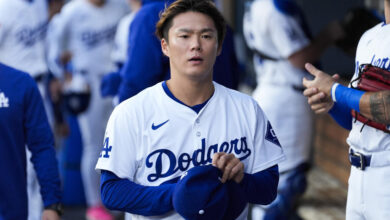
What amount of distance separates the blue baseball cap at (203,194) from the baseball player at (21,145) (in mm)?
952

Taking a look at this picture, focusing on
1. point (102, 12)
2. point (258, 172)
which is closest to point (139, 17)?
point (258, 172)

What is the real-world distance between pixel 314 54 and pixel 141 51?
1470 mm

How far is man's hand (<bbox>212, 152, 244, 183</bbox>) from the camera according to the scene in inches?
80.6

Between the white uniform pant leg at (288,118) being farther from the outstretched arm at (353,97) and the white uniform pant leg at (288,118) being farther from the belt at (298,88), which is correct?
the outstretched arm at (353,97)

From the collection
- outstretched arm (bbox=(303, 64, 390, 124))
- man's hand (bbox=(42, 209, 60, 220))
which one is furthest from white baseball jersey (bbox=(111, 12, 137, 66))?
outstretched arm (bbox=(303, 64, 390, 124))

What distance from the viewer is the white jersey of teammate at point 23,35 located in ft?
14.5

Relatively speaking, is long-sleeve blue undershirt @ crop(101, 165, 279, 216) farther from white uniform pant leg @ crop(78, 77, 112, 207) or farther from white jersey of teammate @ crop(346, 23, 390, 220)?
white uniform pant leg @ crop(78, 77, 112, 207)

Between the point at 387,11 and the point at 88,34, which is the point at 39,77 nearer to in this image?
the point at 88,34

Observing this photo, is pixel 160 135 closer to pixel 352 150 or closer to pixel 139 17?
pixel 352 150

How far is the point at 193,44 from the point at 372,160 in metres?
0.94

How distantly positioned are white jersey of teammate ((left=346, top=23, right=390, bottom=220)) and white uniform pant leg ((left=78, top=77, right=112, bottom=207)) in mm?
3200

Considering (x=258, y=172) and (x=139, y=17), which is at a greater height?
(x=139, y=17)

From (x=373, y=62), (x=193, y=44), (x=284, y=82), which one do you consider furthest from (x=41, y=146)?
(x=284, y=82)

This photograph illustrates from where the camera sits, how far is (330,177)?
6.33 m
